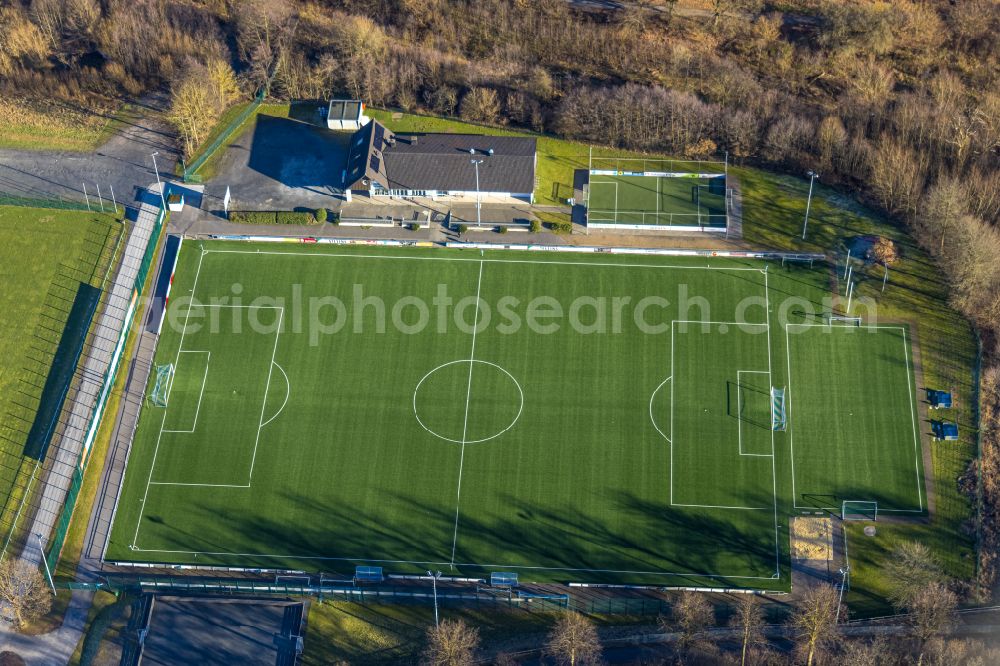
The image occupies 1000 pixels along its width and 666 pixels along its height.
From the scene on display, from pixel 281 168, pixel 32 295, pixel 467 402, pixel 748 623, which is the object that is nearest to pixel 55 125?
pixel 32 295

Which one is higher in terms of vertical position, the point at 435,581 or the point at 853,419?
the point at 853,419

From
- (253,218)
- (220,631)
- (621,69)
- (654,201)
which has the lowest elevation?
(220,631)

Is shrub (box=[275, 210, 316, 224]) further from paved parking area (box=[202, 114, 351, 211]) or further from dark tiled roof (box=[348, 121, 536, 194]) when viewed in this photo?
dark tiled roof (box=[348, 121, 536, 194])

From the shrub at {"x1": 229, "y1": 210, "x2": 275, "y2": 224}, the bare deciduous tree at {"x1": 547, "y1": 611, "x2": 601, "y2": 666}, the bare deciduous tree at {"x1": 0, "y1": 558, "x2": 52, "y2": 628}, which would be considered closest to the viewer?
the bare deciduous tree at {"x1": 547, "y1": 611, "x2": 601, "y2": 666}

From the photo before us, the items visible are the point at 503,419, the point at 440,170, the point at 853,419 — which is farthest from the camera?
the point at 440,170

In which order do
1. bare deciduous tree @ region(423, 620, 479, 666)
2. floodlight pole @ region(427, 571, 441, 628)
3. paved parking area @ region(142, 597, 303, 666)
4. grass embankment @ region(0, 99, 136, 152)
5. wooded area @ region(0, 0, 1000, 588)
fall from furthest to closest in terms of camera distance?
grass embankment @ region(0, 99, 136, 152)
wooded area @ region(0, 0, 1000, 588)
paved parking area @ region(142, 597, 303, 666)
floodlight pole @ region(427, 571, 441, 628)
bare deciduous tree @ region(423, 620, 479, 666)

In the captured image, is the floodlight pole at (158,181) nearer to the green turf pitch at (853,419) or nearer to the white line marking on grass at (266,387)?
the white line marking on grass at (266,387)

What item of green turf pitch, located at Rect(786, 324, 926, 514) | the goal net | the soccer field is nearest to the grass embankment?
the soccer field

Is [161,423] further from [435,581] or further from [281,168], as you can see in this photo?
→ [281,168]

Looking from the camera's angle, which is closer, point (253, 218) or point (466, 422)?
point (466, 422)
